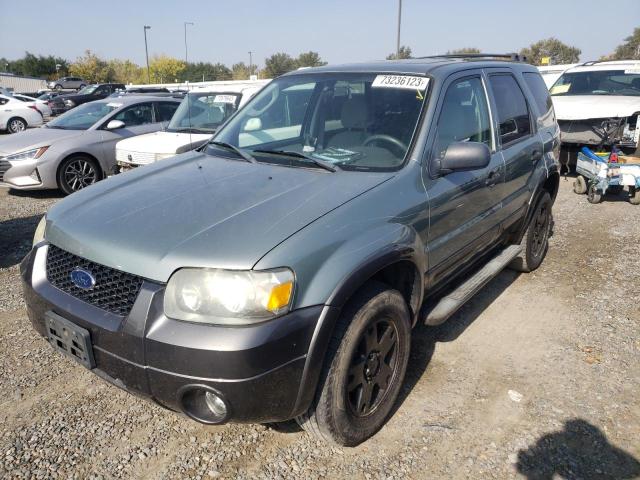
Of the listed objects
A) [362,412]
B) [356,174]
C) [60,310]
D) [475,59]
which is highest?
[475,59]

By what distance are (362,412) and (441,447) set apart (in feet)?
1.50

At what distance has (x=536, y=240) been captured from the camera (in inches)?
191

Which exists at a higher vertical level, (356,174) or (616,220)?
(356,174)

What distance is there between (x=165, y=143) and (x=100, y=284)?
535cm

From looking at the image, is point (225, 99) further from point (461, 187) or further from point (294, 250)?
point (294, 250)

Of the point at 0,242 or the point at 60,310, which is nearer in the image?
the point at 60,310

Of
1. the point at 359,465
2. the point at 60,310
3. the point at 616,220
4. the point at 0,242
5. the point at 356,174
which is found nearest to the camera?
the point at 60,310

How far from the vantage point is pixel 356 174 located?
2.73 m

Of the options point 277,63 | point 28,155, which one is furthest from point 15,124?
point 277,63

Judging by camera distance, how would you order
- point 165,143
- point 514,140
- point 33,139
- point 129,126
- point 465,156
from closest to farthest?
point 465,156
point 514,140
point 165,143
point 33,139
point 129,126

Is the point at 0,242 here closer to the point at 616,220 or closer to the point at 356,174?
the point at 356,174

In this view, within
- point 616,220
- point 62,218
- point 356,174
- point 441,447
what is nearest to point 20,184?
point 62,218

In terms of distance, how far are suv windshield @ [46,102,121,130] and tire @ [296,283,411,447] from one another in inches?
304

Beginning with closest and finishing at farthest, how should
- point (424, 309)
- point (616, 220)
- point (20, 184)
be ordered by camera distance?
point (424, 309), point (616, 220), point (20, 184)
